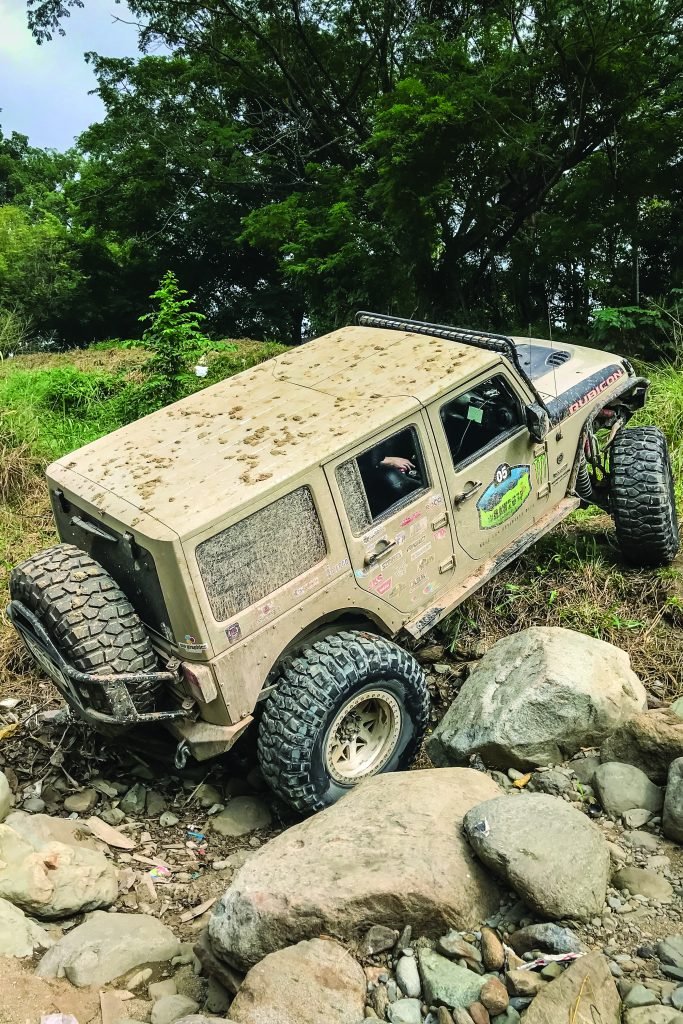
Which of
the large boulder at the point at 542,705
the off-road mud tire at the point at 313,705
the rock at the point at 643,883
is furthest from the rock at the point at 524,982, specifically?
the off-road mud tire at the point at 313,705

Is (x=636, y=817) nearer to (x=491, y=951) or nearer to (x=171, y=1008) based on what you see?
(x=491, y=951)

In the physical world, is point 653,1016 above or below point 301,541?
below

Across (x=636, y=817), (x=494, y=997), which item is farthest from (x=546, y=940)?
(x=636, y=817)

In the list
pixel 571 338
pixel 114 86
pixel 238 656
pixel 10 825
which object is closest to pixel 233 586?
pixel 238 656

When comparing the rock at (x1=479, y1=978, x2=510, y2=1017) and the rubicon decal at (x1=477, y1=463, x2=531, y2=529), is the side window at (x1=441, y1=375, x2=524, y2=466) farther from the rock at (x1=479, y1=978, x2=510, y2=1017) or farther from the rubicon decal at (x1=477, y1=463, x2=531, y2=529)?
the rock at (x1=479, y1=978, x2=510, y2=1017)

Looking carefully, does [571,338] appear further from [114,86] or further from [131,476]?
[114,86]

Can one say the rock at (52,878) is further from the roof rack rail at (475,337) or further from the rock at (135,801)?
the roof rack rail at (475,337)

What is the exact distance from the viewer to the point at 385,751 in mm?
4422

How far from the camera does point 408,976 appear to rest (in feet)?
9.48

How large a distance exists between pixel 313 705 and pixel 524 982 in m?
1.61

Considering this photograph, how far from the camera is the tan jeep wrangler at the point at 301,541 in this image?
3797mm

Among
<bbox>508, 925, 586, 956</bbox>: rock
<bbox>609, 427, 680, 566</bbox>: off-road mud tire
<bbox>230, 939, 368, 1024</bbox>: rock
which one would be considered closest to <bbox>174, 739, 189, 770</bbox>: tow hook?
<bbox>230, 939, 368, 1024</bbox>: rock

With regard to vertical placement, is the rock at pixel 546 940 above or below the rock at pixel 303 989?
below

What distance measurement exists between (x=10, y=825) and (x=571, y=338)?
383 inches
